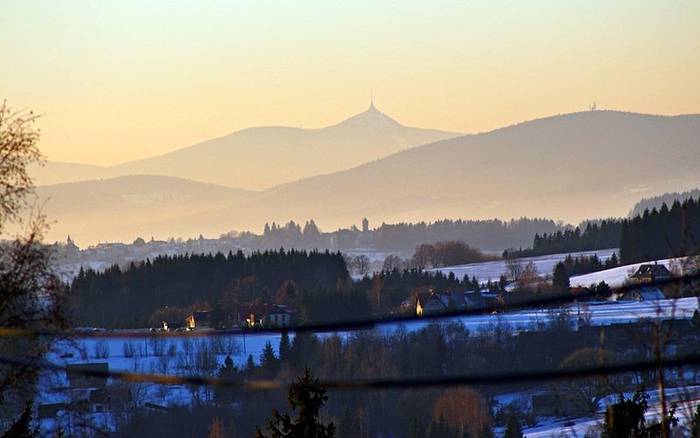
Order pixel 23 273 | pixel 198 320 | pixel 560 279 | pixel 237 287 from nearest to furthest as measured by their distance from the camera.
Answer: pixel 23 273, pixel 198 320, pixel 560 279, pixel 237 287

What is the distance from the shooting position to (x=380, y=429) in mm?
44375

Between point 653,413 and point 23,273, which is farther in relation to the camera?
point 653,413

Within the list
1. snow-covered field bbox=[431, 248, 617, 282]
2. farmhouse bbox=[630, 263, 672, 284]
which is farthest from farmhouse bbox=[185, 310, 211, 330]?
snow-covered field bbox=[431, 248, 617, 282]

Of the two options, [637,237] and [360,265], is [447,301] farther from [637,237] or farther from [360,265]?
[360,265]

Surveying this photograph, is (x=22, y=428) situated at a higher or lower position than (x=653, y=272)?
lower

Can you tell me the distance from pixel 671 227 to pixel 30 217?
311ft

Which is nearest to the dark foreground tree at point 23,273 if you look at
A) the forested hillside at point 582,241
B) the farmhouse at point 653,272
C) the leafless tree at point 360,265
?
the farmhouse at point 653,272

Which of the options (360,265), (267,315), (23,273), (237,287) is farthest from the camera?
(360,265)

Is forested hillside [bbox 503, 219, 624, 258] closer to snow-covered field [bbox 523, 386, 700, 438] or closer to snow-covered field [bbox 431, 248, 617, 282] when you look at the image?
snow-covered field [bbox 431, 248, 617, 282]

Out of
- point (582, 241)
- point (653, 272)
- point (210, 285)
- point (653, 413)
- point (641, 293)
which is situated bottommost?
point (653, 413)

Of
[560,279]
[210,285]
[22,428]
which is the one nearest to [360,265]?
[210,285]

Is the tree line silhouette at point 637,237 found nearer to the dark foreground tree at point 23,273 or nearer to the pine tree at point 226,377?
the pine tree at point 226,377

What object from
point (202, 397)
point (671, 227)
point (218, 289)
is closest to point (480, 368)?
point (202, 397)

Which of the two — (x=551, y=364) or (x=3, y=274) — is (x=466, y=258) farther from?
(x=3, y=274)
